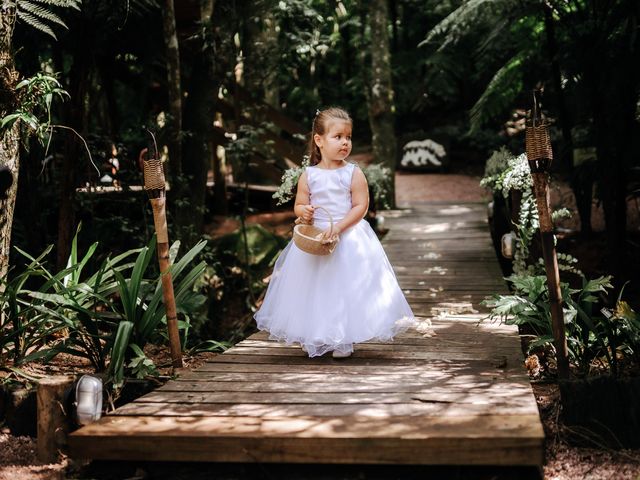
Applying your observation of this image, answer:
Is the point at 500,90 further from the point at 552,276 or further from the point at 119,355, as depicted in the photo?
the point at 119,355

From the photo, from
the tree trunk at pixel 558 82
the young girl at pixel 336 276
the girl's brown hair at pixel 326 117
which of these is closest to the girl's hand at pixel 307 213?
the young girl at pixel 336 276

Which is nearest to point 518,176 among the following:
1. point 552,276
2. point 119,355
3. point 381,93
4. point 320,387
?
point 552,276

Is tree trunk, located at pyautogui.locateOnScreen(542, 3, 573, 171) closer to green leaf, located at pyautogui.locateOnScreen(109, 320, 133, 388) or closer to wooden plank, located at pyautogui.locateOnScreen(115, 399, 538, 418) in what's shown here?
wooden plank, located at pyautogui.locateOnScreen(115, 399, 538, 418)

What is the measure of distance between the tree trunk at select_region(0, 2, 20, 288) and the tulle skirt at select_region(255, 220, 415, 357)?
2022 millimetres

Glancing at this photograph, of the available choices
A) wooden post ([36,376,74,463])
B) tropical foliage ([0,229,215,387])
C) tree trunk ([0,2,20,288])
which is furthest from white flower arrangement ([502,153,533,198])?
wooden post ([36,376,74,463])

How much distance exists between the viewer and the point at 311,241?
457cm

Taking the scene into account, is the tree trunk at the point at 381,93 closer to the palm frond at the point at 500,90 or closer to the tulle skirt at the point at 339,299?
the palm frond at the point at 500,90

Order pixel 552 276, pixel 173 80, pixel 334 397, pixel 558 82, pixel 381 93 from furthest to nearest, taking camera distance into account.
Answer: pixel 381 93 → pixel 558 82 → pixel 173 80 → pixel 552 276 → pixel 334 397

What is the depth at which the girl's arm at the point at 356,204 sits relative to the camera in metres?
4.72

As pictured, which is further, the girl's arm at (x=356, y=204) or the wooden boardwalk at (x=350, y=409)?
the girl's arm at (x=356, y=204)

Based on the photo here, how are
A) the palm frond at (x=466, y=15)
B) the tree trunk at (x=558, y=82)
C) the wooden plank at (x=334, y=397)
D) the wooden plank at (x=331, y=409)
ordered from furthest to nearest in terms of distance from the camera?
the tree trunk at (x=558, y=82) → the palm frond at (x=466, y=15) → the wooden plank at (x=334, y=397) → the wooden plank at (x=331, y=409)

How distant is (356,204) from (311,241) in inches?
18.3

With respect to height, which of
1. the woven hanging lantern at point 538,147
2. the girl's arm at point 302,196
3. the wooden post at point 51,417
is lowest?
the wooden post at point 51,417

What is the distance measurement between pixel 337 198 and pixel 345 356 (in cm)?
109
